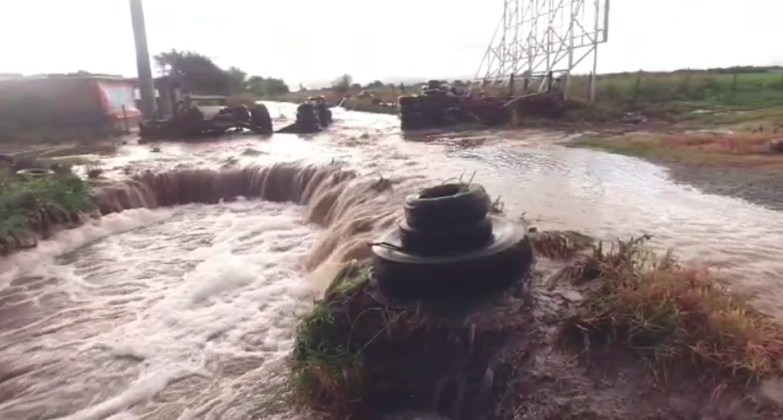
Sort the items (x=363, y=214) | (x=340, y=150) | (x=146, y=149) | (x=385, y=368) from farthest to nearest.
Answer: (x=146, y=149)
(x=340, y=150)
(x=363, y=214)
(x=385, y=368)

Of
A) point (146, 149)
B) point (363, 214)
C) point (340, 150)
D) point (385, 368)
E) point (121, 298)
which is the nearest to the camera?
point (385, 368)

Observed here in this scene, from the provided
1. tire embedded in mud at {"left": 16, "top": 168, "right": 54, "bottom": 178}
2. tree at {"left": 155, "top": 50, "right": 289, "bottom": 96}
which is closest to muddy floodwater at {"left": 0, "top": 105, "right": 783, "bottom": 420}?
tire embedded in mud at {"left": 16, "top": 168, "right": 54, "bottom": 178}

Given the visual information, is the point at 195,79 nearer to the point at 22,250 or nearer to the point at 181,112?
the point at 181,112

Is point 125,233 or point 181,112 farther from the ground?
point 181,112

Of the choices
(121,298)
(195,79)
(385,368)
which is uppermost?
(195,79)

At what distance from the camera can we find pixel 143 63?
22.8 meters

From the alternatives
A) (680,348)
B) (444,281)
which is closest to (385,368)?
(444,281)

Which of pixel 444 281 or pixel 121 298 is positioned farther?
pixel 121 298

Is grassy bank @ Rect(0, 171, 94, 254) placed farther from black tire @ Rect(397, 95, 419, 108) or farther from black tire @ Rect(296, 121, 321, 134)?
black tire @ Rect(397, 95, 419, 108)

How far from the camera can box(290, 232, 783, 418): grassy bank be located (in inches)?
136

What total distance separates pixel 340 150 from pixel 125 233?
6.42 meters

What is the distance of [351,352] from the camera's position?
4348 mm

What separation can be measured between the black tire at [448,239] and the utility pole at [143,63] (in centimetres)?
2107

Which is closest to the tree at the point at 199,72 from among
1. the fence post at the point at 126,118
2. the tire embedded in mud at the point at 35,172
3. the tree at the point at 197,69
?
the tree at the point at 197,69
